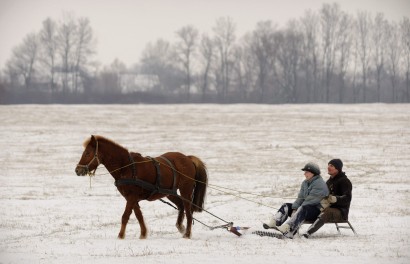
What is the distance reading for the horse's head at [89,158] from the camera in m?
12.4

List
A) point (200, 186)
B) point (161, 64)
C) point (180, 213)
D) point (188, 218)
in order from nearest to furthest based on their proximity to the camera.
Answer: point (188, 218) < point (180, 213) < point (200, 186) < point (161, 64)

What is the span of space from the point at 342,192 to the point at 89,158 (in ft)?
17.0

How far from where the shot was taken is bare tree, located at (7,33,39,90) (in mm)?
104875

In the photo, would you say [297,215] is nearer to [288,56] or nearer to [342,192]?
[342,192]

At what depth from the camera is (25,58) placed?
107 metres

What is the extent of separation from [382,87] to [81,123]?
68284 millimetres

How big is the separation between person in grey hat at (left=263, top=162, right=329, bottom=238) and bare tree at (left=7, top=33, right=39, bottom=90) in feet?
313

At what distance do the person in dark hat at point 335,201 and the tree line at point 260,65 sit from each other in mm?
76388

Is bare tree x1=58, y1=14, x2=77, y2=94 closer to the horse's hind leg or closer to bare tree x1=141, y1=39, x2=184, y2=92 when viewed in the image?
bare tree x1=141, y1=39, x2=184, y2=92

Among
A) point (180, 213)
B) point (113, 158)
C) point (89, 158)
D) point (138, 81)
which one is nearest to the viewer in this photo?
point (89, 158)

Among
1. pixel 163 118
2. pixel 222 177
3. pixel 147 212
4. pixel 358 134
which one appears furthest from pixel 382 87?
pixel 147 212

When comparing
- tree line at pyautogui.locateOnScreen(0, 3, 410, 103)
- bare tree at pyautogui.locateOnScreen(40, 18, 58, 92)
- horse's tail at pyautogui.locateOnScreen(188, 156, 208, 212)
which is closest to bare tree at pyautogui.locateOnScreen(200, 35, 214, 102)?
tree line at pyautogui.locateOnScreen(0, 3, 410, 103)

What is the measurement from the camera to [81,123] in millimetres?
53281

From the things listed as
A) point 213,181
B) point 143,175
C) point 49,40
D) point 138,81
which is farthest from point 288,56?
point 143,175
